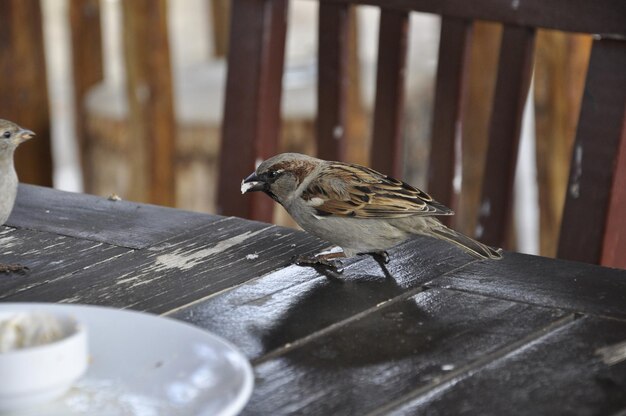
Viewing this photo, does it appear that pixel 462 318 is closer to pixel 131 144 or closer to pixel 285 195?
pixel 285 195

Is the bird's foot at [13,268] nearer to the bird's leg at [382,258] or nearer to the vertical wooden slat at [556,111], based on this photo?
the bird's leg at [382,258]

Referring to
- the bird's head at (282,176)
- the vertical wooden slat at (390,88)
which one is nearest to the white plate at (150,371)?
the bird's head at (282,176)

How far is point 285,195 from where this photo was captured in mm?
1820

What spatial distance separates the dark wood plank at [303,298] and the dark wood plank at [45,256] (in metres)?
0.22

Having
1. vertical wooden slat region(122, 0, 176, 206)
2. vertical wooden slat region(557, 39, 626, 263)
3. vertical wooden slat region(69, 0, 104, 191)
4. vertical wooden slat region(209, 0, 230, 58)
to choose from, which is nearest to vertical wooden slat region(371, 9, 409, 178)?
vertical wooden slat region(557, 39, 626, 263)

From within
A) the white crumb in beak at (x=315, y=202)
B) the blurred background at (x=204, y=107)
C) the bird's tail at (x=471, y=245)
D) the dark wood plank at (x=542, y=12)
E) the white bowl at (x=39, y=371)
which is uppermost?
the dark wood plank at (x=542, y=12)

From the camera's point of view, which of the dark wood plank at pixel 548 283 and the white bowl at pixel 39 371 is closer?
the white bowl at pixel 39 371

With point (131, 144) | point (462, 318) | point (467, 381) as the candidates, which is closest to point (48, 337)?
point (467, 381)

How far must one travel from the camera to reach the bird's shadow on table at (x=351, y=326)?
122 cm

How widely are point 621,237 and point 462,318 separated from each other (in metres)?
0.95

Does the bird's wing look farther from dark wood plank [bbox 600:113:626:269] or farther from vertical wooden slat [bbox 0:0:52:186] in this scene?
vertical wooden slat [bbox 0:0:52:186]

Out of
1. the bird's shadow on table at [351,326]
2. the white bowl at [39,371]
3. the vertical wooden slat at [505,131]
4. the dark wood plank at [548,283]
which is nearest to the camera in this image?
the white bowl at [39,371]

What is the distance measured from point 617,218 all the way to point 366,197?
0.67 m

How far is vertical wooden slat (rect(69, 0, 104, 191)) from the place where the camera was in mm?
4023
